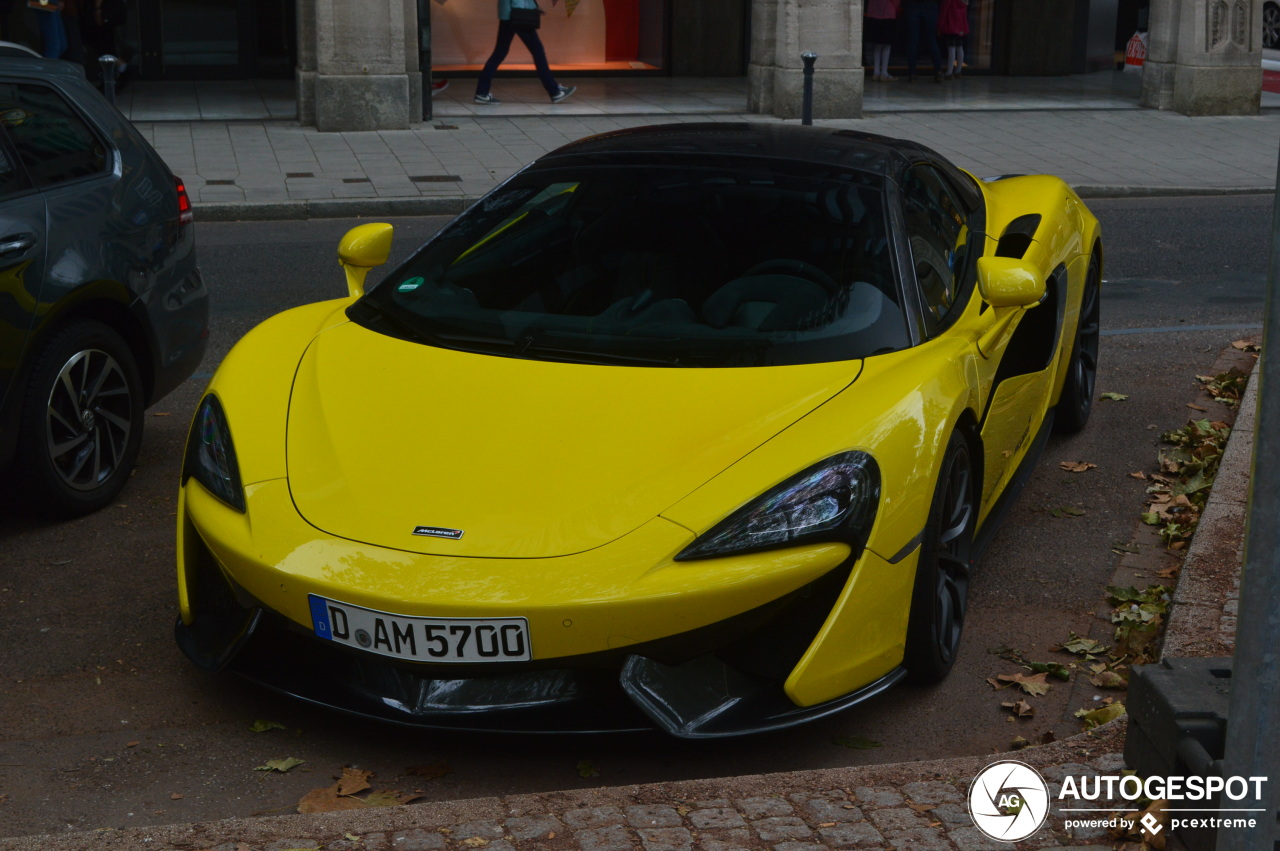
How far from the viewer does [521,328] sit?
455cm

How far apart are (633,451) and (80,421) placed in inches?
99.3

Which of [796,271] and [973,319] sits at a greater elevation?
[796,271]

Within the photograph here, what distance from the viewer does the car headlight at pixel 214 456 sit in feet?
13.0

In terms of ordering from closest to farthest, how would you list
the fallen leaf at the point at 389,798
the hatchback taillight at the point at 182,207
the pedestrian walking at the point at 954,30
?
the fallen leaf at the point at 389,798
the hatchback taillight at the point at 182,207
the pedestrian walking at the point at 954,30

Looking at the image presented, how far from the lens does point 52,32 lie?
59.4ft

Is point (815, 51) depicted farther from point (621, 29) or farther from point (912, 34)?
point (621, 29)

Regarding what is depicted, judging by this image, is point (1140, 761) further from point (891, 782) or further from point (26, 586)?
point (26, 586)

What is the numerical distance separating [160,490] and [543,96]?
15.3 m

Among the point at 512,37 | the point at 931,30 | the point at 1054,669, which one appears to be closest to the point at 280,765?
the point at 1054,669

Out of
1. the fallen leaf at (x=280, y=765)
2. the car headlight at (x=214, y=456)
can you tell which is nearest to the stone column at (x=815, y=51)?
the car headlight at (x=214, y=456)

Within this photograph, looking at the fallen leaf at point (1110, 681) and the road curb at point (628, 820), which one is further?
the fallen leaf at point (1110, 681)

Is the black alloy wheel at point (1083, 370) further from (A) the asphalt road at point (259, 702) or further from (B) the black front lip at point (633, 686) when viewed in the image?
(B) the black front lip at point (633, 686)

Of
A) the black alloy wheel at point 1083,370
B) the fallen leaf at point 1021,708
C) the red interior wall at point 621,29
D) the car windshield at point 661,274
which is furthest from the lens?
the red interior wall at point 621,29

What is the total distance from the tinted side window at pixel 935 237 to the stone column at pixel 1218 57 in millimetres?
15059
